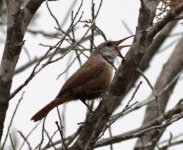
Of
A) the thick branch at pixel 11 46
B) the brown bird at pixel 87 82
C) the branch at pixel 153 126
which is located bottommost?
the branch at pixel 153 126

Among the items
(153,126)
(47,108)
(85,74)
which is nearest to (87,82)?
(85,74)

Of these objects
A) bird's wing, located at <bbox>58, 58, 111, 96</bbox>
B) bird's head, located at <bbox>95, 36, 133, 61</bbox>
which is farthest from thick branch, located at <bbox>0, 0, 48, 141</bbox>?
bird's head, located at <bbox>95, 36, 133, 61</bbox>

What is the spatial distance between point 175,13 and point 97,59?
8.01 ft

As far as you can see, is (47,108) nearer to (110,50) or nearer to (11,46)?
(110,50)

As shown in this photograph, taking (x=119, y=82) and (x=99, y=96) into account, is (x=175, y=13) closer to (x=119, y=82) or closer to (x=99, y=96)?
(x=119, y=82)

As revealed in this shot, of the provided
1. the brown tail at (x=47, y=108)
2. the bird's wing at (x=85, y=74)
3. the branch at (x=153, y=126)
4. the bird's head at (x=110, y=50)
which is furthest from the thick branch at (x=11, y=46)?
the bird's head at (x=110, y=50)

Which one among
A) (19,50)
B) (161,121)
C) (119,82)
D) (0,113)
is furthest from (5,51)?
(161,121)

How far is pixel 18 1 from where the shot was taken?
13.8 feet

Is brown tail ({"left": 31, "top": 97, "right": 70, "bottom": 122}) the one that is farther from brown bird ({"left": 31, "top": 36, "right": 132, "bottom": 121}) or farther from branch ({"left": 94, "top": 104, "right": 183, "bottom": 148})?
branch ({"left": 94, "top": 104, "right": 183, "bottom": 148})

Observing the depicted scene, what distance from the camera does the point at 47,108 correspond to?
559 centimetres

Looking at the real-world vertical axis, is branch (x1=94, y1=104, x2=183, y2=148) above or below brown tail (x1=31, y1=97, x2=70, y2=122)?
below

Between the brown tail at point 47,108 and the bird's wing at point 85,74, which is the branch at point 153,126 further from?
the bird's wing at point 85,74

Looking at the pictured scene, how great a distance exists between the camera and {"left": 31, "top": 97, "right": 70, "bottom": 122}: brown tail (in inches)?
213

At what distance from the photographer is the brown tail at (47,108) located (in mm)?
5422
